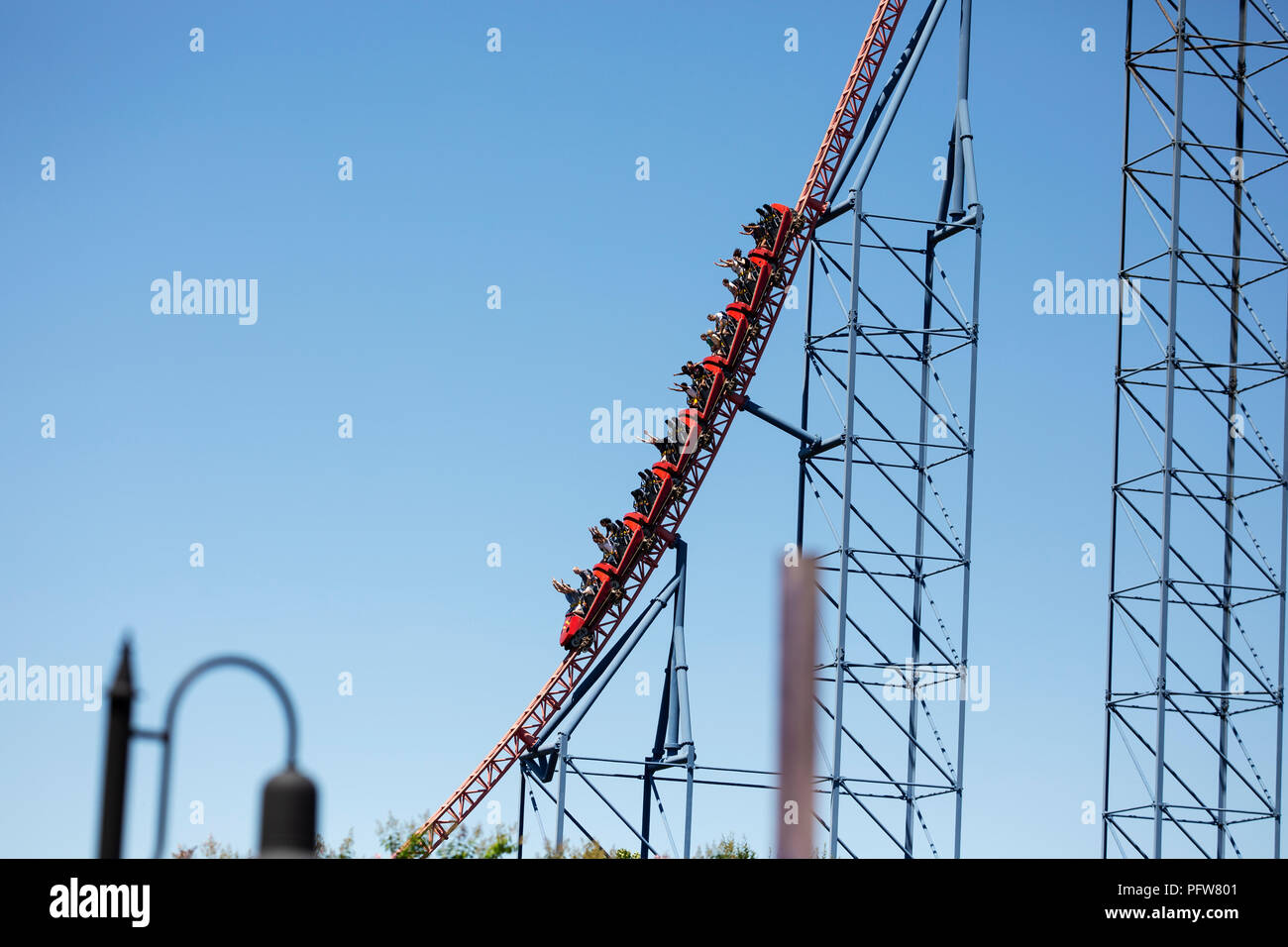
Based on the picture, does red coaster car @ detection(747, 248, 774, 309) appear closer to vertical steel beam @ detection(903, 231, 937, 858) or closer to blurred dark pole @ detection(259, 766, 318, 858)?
vertical steel beam @ detection(903, 231, 937, 858)

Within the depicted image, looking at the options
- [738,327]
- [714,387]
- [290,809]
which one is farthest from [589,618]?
[290,809]

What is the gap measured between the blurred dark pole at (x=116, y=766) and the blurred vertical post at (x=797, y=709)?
87.0 ft

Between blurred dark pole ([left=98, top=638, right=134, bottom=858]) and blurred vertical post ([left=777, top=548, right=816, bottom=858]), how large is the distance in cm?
2652

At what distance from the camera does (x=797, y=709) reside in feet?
111

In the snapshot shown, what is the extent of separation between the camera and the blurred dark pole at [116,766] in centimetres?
738

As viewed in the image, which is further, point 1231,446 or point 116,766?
point 1231,446

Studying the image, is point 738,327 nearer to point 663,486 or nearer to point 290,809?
point 663,486

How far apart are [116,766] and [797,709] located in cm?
2702

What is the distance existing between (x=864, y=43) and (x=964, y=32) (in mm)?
2086

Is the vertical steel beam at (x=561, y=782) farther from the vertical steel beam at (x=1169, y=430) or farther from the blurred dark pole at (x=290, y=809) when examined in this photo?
the blurred dark pole at (x=290, y=809)

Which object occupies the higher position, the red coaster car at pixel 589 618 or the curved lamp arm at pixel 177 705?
the red coaster car at pixel 589 618

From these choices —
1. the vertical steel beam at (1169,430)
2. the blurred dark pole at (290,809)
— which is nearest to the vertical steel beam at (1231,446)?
the vertical steel beam at (1169,430)
